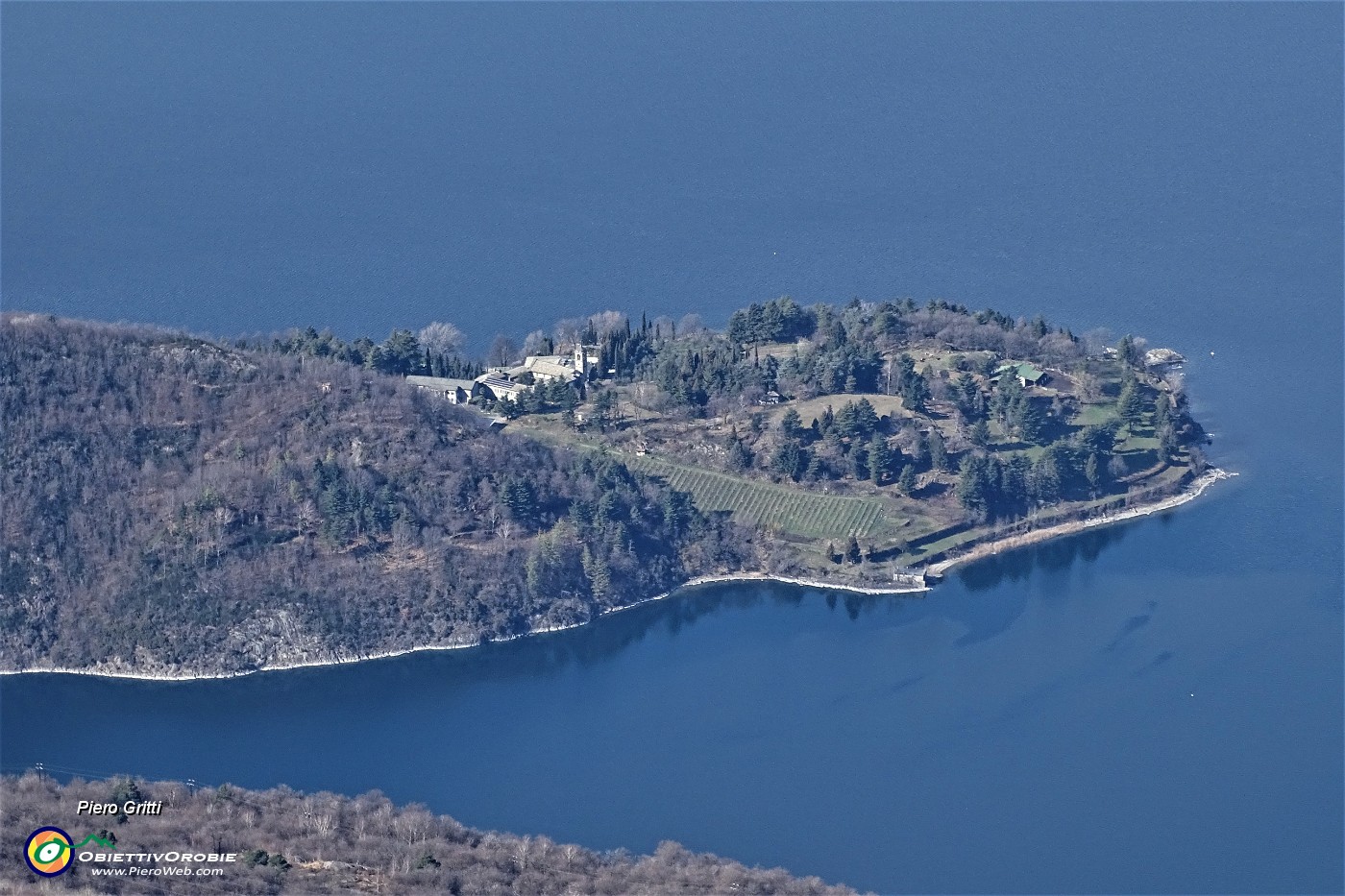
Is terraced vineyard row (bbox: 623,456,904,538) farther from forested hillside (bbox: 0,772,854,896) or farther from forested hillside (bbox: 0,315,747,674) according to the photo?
forested hillside (bbox: 0,772,854,896)

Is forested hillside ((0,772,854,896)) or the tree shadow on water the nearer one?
forested hillside ((0,772,854,896))

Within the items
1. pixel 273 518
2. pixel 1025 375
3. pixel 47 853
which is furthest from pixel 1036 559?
pixel 47 853

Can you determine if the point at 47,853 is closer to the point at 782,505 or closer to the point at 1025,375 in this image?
the point at 782,505

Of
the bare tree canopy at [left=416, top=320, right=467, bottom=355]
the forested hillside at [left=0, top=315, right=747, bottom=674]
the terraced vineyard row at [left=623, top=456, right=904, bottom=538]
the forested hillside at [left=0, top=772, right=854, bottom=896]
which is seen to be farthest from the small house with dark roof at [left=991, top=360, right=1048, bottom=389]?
the forested hillside at [left=0, top=772, right=854, bottom=896]

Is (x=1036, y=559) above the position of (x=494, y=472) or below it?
below

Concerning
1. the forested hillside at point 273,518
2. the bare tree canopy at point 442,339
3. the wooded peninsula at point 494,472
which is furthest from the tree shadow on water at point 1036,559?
the bare tree canopy at point 442,339
